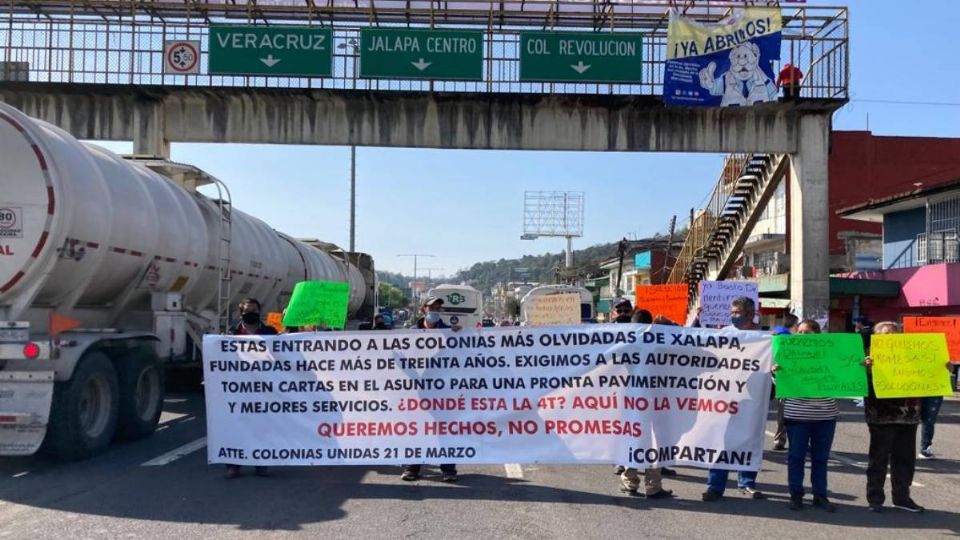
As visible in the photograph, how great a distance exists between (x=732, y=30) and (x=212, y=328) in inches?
491

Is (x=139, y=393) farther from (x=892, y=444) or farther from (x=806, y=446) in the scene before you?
(x=892, y=444)

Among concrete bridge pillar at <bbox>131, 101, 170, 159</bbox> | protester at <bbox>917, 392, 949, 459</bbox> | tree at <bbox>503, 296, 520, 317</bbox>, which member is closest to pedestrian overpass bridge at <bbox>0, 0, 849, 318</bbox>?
concrete bridge pillar at <bbox>131, 101, 170, 159</bbox>

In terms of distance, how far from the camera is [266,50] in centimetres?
1822

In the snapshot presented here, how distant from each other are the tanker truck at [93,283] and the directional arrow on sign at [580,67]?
8732mm

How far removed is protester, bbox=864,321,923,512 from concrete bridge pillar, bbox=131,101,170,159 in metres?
15.7

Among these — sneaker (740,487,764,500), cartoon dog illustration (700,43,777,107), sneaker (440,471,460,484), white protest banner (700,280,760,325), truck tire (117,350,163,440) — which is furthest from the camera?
cartoon dog illustration (700,43,777,107)

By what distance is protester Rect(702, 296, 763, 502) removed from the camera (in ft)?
24.3

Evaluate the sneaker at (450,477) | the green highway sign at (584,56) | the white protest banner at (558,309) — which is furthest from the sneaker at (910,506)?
the green highway sign at (584,56)

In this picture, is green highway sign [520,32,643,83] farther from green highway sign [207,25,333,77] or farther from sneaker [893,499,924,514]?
sneaker [893,499,924,514]

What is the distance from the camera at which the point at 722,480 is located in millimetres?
7414

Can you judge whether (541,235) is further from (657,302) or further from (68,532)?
(68,532)

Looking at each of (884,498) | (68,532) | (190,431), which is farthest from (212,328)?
(884,498)

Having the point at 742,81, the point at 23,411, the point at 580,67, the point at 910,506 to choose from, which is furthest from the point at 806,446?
the point at 580,67

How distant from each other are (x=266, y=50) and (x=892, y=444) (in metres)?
15.0
